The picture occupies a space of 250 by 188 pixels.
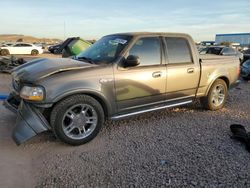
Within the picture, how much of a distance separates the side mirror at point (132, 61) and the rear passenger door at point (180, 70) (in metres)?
0.87

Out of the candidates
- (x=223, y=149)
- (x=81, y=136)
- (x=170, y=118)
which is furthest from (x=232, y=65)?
(x=81, y=136)

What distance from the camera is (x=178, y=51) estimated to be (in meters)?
5.46

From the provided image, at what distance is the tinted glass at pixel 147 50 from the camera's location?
4.88m

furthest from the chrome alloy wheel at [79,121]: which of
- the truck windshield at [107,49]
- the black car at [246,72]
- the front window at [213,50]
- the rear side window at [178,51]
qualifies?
the front window at [213,50]

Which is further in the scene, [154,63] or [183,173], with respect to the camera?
[154,63]

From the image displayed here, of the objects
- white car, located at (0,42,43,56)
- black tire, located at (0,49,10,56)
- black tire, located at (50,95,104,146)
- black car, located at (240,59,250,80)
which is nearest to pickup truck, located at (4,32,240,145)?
black tire, located at (50,95,104,146)

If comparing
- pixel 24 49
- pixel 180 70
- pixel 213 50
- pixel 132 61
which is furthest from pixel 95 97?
pixel 24 49

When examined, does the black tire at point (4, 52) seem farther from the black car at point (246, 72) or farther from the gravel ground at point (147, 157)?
the gravel ground at point (147, 157)

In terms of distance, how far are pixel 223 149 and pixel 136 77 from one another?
1877 millimetres

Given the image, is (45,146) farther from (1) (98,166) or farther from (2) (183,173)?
(2) (183,173)

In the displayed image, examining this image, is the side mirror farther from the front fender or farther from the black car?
the black car

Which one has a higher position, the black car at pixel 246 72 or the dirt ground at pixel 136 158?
the dirt ground at pixel 136 158

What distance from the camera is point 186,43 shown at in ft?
18.6

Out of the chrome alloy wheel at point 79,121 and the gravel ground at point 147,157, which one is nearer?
the gravel ground at point 147,157
